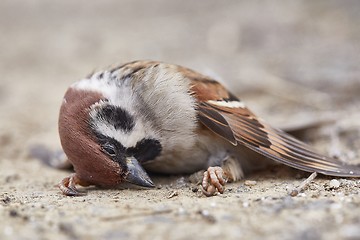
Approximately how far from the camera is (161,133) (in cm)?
374

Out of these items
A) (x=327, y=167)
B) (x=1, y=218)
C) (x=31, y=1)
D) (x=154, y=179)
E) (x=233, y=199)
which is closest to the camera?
(x=1, y=218)

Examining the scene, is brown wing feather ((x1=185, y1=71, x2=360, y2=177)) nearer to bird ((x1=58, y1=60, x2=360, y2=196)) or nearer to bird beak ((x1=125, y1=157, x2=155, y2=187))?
bird ((x1=58, y1=60, x2=360, y2=196))

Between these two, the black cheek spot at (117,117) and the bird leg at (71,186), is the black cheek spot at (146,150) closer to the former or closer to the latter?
the black cheek spot at (117,117)

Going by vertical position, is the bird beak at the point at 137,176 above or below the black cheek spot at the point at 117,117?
below

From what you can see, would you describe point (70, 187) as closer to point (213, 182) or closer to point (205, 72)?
point (213, 182)

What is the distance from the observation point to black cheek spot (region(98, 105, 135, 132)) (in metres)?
3.54

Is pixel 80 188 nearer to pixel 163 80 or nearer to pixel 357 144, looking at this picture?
pixel 163 80

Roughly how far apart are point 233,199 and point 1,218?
1.26 m

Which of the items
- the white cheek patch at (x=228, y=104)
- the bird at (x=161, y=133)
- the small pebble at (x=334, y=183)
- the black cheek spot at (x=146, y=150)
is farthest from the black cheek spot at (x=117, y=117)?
the small pebble at (x=334, y=183)

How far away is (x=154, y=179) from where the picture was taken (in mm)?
4078

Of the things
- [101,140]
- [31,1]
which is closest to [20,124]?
[101,140]

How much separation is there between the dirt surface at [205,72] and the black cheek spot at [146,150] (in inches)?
9.3

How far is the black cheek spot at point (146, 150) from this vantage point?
364 centimetres

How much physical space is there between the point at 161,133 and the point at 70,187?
708 millimetres
